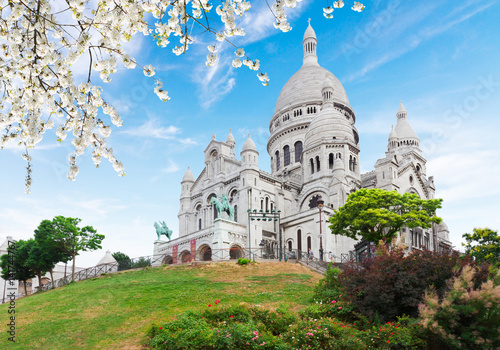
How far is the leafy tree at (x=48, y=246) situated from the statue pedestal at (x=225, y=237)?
14618 mm

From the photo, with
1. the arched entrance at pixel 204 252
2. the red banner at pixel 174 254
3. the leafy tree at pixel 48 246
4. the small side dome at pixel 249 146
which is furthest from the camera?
the red banner at pixel 174 254

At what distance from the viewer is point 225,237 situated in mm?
47250

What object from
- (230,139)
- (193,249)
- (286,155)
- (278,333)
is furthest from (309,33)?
(278,333)

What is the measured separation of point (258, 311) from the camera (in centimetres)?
1927

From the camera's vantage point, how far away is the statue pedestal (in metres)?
46.6

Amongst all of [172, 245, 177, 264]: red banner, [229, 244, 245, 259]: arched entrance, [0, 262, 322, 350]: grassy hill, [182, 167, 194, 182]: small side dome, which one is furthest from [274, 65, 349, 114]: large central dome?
[0, 262, 322, 350]: grassy hill

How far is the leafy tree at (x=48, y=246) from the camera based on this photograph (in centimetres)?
4222

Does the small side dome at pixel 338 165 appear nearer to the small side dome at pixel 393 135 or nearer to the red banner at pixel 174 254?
the small side dome at pixel 393 135

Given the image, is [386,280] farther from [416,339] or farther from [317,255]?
[317,255]

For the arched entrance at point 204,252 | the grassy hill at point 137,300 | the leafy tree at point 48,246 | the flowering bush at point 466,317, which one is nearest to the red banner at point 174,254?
the arched entrance at point 204,252

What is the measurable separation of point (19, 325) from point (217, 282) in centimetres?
1203

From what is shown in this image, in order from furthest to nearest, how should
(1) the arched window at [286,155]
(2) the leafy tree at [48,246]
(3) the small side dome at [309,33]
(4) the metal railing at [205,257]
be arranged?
(3) the small side dome at [309,33] → (1) the arched window at [286,155] → (4) the metal railing at [205,257] → (2) the leafy tree at [48,246]

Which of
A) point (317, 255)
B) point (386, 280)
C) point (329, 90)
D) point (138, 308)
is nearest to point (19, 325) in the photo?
point (138, 308)

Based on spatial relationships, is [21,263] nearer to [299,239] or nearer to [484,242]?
[299,239]
